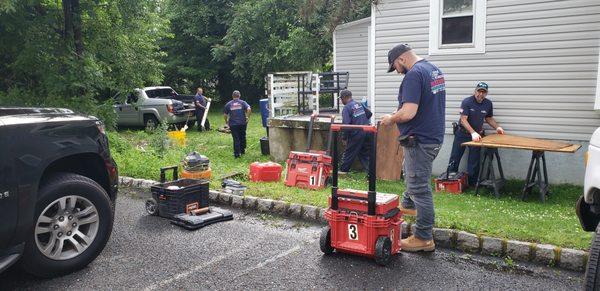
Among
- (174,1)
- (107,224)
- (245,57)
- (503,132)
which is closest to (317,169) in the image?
(503,132)

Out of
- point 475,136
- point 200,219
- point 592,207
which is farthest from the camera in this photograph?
point 475,136

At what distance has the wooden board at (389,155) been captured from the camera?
30.7 ft

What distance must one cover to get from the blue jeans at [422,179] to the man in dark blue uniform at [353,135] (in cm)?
418

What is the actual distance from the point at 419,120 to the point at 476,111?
412 centimetres

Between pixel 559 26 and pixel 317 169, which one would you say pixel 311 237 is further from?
pixel 559 26

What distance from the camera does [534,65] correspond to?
8.67 m

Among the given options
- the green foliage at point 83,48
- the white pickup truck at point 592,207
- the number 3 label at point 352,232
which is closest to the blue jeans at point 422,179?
the number 3 label at point 352,232

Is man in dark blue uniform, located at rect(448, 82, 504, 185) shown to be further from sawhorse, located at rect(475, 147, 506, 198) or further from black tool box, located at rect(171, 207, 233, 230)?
black tool box, located at rect(171, 207, 233, 230)

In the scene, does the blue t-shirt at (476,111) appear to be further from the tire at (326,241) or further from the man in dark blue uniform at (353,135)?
the tire at (326,241)

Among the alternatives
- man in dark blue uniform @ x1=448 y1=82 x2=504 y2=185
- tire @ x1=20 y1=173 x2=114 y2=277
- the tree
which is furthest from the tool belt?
the tree

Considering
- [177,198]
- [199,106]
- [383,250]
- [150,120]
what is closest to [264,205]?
[177,198]

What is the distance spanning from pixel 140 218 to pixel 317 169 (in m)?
2.84

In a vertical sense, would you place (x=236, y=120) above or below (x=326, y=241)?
above

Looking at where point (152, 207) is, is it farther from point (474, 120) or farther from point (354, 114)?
point (474, 120)
